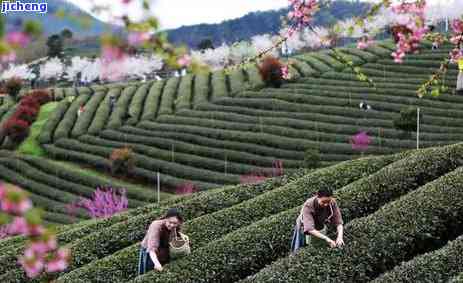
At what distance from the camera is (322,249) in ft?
33.8

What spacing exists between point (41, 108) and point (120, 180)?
2170 centimetres

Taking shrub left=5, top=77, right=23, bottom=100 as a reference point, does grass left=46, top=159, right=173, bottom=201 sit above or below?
below

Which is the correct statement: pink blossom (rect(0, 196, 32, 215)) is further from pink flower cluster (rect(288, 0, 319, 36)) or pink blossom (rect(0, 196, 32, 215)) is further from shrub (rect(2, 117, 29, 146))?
shrub (rect(2, 117, 29, 146))

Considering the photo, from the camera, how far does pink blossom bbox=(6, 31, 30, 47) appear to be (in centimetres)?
214

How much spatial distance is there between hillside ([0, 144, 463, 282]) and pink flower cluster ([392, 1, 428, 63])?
4.24 meters

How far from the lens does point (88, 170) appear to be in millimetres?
43500

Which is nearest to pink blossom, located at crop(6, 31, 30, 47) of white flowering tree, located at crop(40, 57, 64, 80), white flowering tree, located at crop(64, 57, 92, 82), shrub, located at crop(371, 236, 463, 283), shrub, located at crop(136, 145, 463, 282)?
shrub, located at crop(371, 236, 463, 283)

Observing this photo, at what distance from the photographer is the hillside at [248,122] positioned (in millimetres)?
40875

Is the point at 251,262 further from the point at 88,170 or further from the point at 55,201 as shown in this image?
the point at 88,170

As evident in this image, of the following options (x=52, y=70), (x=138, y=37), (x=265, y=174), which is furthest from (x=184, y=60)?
(x=52, y=70)

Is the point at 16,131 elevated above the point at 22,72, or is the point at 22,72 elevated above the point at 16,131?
the point at 22,72

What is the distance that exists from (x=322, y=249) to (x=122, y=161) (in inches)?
1248

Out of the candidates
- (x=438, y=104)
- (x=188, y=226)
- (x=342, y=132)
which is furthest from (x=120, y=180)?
(x=188, y=226)

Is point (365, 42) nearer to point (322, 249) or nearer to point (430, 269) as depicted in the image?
point (430, 269)
